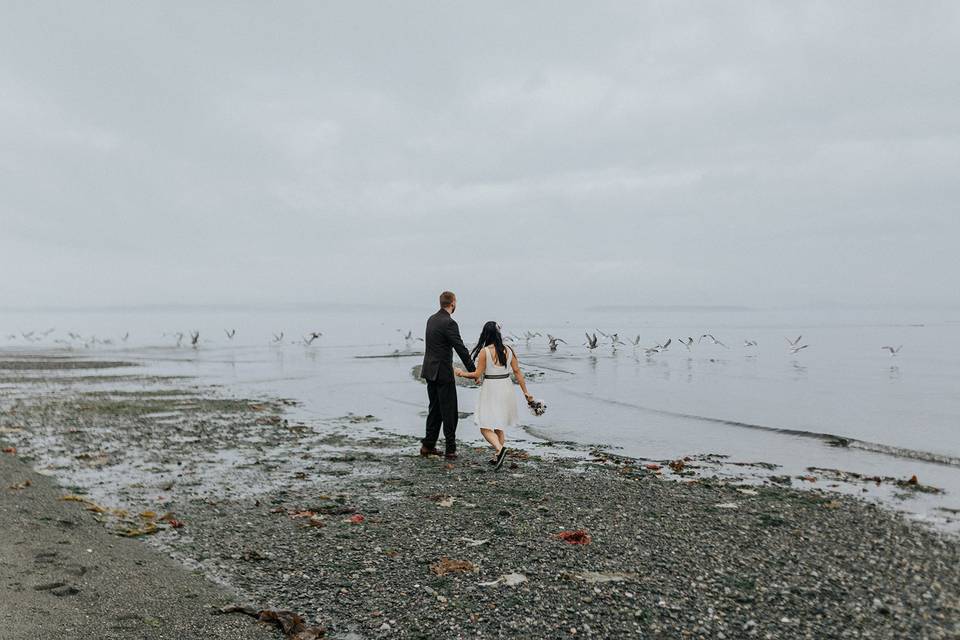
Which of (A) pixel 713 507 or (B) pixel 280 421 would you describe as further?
(B) pixel 280 421

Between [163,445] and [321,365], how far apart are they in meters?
27.2

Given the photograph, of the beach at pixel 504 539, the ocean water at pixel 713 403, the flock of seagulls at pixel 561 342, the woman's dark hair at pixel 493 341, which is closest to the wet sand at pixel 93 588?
the beach at pixel 504 539

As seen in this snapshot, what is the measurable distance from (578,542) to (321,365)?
35.1 meters

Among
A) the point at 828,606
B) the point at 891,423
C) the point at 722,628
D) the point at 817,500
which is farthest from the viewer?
the point at 891,423

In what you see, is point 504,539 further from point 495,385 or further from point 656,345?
point 656,345

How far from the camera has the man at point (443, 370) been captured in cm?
1177

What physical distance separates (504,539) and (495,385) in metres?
4.43

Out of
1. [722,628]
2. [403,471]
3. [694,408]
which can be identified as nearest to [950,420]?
[694,408]

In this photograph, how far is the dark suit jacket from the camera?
38.5ft

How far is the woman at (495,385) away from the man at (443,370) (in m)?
0.54

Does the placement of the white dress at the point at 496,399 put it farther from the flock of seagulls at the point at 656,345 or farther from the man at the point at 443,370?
the flock of seagulls at the point at 656,345

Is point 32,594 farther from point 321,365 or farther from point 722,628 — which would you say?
point 321,365

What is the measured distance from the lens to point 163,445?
1333 cm

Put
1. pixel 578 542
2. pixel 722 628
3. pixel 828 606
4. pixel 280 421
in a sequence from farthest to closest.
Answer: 1. pixel 280 421
2. pixel 578 542
3. pixel 828 606
4. pixel 722 628
